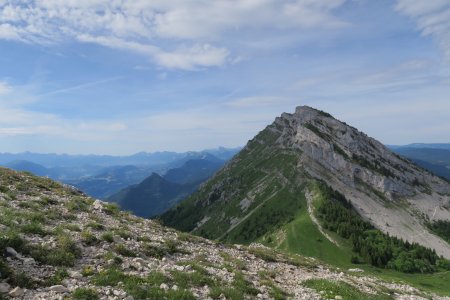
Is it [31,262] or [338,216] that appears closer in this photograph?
[31,262]

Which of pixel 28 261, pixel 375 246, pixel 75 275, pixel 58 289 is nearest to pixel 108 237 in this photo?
pixel 75 275

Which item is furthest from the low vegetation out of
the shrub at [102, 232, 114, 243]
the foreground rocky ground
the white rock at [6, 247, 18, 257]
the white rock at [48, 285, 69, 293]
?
the white rock at [6, 247, 18, 257]

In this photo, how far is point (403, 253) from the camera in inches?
6142

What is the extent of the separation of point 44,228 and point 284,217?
17689cm

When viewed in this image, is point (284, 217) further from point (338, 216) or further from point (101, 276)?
point (101, 276)

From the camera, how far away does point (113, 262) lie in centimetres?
2333

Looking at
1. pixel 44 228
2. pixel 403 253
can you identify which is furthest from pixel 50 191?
pixel 403 253

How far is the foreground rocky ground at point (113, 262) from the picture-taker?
762 inches

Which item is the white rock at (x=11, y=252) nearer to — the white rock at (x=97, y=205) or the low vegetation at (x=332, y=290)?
the white rock at (x=97, y=205)

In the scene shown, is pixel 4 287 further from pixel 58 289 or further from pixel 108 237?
pixel 108 237

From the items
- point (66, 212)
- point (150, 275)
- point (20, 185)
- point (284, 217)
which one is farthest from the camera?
point (284, 217)

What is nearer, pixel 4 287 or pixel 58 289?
pixel 4 287

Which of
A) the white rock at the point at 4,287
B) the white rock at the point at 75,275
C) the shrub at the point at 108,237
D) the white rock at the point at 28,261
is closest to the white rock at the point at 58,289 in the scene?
the white rock at the point at 4,287

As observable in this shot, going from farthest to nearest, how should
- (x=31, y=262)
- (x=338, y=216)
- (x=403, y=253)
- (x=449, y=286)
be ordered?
1. (x=338, y=216)
2. (x=403, y=253)
3. (x=449, y=286)
4. (x=31, y=262)
